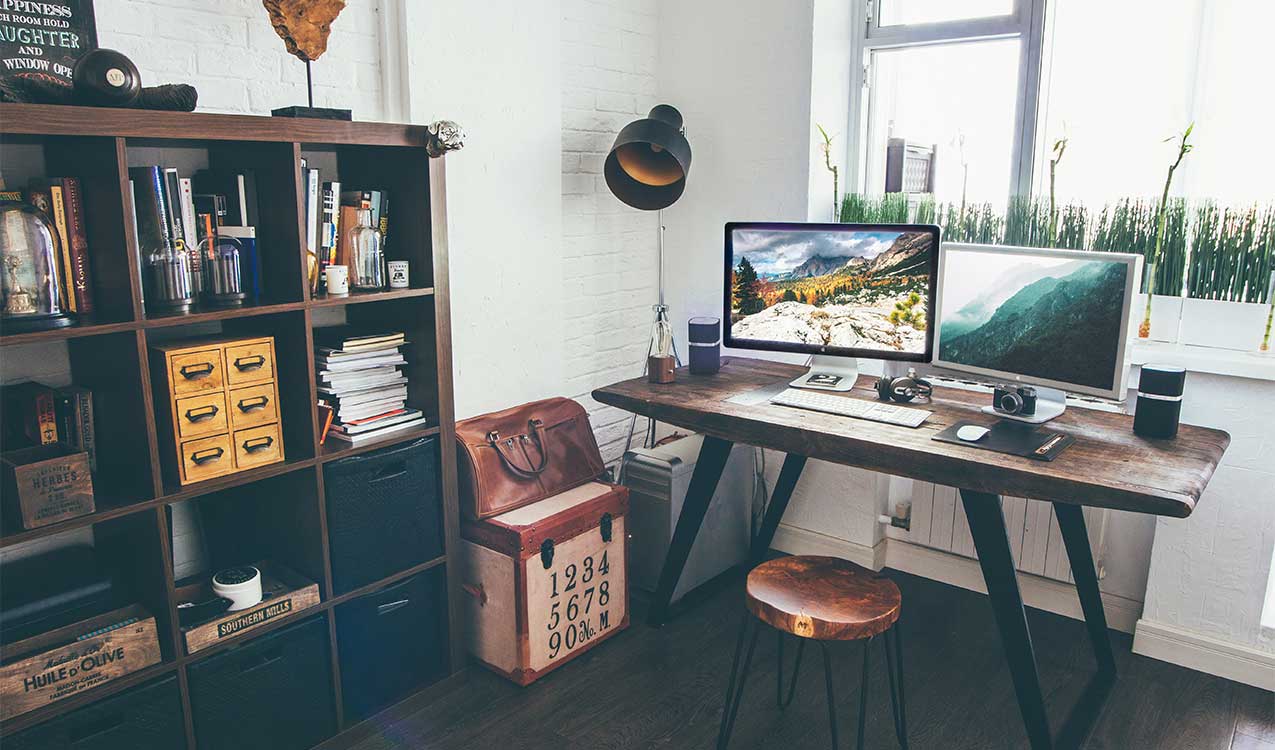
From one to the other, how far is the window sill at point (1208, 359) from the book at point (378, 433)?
6.37ft

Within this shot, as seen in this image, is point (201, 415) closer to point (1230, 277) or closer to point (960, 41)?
point (960, 41)

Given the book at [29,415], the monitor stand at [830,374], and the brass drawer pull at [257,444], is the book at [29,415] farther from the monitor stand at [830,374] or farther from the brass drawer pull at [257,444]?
the monitor stand at [830,374]

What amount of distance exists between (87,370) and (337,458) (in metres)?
0.58

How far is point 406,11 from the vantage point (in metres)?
2.62

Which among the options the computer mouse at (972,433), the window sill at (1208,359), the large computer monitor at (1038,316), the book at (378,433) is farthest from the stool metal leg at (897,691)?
the book at (378,433)

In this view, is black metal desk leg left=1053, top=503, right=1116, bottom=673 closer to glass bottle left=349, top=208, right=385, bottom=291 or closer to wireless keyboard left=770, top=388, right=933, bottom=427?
wireless keyboard left=770, top=388, right=933, bottom=427

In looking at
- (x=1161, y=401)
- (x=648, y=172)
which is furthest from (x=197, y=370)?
(x=1161, y=401)

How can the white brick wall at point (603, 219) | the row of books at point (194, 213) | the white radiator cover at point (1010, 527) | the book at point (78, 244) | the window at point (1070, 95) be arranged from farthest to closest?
the white brick wall at point (603, 219), the white radiator cover at point (1010, 527), the window at point (1070, 95), the row of books at point (194, 213), the book at point (78, 244)

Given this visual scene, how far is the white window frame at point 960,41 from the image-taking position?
2.98 m

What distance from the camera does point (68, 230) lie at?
1.92 m

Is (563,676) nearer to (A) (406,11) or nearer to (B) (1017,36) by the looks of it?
(A) (406,11)

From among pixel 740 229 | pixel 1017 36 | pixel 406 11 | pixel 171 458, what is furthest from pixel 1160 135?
pixel 171 458

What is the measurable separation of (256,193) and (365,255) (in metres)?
0.29

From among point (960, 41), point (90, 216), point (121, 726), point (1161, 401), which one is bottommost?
point (121, 726)
